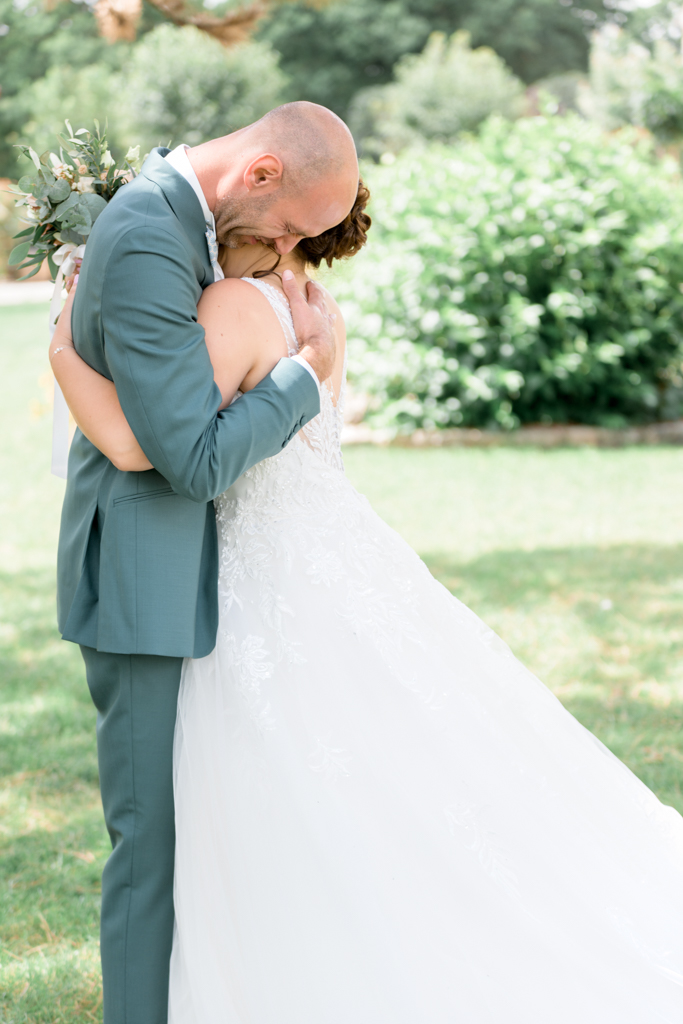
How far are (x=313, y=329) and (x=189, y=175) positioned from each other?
0.38 meters

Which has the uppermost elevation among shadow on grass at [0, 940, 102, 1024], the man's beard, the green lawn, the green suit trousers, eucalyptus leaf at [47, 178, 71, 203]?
the man's beard

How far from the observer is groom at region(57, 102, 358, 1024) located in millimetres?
1627

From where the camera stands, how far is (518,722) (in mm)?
2174

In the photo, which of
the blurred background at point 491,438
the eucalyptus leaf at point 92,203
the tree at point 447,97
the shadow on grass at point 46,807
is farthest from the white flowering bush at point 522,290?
the tree at point 447,97

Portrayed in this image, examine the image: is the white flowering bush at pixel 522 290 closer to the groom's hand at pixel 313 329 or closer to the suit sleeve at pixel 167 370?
the groom's hand at pixel 313 329

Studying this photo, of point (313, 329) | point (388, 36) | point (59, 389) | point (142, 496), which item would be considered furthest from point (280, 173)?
point (388, 36)

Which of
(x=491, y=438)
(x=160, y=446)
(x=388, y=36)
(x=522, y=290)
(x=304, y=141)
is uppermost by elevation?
(x=304, y=141)

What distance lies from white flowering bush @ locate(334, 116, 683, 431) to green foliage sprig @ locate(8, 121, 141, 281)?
6.50 m

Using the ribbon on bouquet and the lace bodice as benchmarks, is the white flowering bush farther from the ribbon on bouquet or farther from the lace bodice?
the lace bodice

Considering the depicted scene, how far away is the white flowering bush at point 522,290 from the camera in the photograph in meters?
8.77

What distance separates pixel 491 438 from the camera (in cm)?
899

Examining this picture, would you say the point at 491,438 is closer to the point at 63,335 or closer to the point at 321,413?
the point at 321,413

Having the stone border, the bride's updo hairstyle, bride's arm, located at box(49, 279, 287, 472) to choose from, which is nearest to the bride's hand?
bride's arm, located at box(49, 279, 287, 472)

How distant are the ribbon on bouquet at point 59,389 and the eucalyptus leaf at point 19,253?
0.07 metres
